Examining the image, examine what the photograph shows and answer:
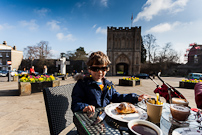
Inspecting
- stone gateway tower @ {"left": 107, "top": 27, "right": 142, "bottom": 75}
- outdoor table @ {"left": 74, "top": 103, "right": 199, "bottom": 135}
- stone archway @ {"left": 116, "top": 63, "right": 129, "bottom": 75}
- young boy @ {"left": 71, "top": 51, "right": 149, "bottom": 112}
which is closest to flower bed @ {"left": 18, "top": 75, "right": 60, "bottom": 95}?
young boy @ {"left": 71, "top": 51, "right": 149, "bottom": 112}

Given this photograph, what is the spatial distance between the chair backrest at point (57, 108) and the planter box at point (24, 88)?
470 centimetres

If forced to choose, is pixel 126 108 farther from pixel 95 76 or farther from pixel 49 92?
pixel 49 92

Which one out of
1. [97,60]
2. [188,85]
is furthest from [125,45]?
[97,60]

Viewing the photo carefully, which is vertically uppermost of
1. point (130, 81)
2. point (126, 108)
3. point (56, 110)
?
point (126, 108)

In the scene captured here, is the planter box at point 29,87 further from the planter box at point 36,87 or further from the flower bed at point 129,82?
the flower bed at point 129,82

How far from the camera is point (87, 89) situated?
153 cm

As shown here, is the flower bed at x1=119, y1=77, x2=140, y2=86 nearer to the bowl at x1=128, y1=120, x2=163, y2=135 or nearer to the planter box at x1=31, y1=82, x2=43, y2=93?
the planter box at x1=31, y1=82, x2=43, y2=93

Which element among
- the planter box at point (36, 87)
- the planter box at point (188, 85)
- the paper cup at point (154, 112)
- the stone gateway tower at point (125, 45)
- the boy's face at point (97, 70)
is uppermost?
the stone gateway tower at point (125, 45)

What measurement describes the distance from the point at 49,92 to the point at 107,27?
30.3 meters

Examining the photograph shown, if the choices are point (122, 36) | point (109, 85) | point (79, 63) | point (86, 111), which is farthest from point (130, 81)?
point (122, 36)

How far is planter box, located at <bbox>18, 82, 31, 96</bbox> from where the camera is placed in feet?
15.5

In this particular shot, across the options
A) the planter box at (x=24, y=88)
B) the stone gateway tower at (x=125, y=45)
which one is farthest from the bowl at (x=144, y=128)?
the stone gateway tower at (x=125, y=45)

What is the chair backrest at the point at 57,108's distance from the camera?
1141mm

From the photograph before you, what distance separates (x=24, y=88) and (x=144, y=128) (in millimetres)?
5888
